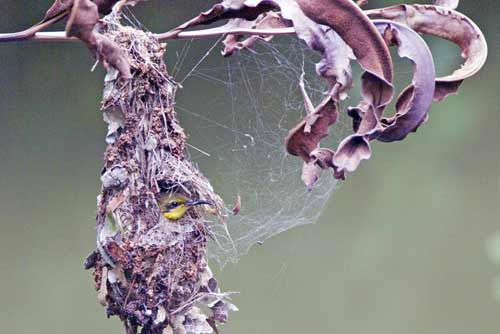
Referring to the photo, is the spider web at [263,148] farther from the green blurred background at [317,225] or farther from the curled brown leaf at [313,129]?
the green blurred background at [317,225]

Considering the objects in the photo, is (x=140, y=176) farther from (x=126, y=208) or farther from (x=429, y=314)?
(x=429, y=314)

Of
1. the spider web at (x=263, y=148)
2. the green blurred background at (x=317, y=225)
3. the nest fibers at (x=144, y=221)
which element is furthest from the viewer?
the green blurred background at (x=317, y=225)

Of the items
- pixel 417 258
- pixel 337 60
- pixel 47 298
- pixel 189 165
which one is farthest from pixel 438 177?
pixel 337 60

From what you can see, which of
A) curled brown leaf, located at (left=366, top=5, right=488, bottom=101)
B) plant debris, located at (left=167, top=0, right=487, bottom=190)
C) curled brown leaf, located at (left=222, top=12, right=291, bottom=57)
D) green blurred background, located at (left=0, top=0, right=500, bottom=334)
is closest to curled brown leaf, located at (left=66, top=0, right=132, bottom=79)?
plant debris, located at (left=167, top=0, right=487, bottom=190)

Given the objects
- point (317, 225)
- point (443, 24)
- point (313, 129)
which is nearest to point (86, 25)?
point (313, 129)

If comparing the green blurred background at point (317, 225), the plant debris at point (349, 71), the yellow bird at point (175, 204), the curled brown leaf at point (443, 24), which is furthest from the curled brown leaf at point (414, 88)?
the green blurred background at point (317, 225)
